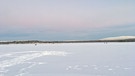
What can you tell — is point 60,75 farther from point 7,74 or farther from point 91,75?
point 7,74

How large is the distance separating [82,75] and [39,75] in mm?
2156

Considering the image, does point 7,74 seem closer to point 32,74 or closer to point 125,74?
point 32,74

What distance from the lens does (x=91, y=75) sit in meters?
11.3

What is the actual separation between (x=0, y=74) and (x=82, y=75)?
4120 mm

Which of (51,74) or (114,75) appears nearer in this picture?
(114,75)

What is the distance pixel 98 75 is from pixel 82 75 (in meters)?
0.78

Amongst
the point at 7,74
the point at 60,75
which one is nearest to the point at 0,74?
the point at 7,74

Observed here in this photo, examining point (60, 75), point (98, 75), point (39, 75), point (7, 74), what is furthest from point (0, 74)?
point (98, 75)

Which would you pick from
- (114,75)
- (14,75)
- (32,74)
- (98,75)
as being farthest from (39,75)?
(114,75)

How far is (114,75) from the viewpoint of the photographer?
11070 mm

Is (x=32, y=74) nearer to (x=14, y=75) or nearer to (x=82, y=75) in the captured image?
(x=14, y=75)

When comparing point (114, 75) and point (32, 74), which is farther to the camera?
point (32, 74)

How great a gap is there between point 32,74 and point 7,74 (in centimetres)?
126

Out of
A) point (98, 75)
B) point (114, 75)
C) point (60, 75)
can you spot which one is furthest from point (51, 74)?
point (114, 75)
